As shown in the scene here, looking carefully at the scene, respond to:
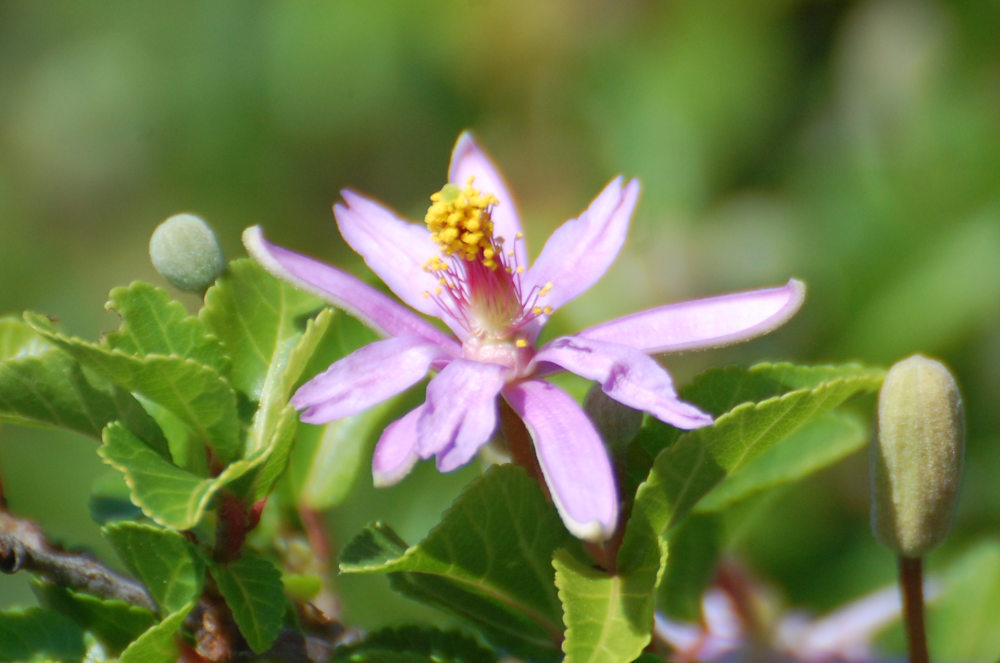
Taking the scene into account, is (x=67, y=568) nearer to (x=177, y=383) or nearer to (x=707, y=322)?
(x=177, y=383)

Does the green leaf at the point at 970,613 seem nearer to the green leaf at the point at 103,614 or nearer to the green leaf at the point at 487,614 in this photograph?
the green leaf at the point at 487,614

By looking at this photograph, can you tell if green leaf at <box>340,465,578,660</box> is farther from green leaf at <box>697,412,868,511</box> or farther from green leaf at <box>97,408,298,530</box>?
green leaf at <box>697,412,868,511</box>

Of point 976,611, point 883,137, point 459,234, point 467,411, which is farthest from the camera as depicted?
point 883,137

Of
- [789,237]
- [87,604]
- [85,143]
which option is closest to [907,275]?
[789,237]

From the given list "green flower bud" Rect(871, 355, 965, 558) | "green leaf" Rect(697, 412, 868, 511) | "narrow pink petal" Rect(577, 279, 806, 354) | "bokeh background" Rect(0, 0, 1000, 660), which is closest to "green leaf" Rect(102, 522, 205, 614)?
"narrow pink petal" Rect(577, 279, 806, 354)

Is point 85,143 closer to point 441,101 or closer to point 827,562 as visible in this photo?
point 441,101

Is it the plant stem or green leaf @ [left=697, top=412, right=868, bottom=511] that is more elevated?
green leaf @ [left=697, top=412, right=868, bottom=511]

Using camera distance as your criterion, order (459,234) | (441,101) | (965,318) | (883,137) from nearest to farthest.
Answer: (459,234), (965,318), (883,137), (441,101)
